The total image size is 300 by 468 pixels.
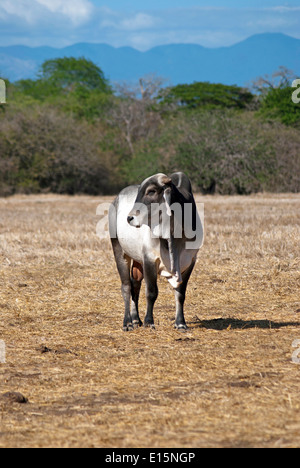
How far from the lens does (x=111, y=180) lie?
4916 centimetres

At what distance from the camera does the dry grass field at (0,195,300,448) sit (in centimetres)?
469

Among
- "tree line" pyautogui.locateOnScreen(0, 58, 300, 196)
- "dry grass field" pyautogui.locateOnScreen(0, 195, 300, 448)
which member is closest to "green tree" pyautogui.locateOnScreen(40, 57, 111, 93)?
"tree line" pyautogui.locateOnScreen(0, 58, 300, 196)

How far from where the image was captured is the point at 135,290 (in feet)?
28.8

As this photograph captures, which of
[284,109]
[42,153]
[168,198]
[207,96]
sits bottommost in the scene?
[168,198]

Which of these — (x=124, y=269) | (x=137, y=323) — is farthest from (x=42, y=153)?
(x=137, y=323)

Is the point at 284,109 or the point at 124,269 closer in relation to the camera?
the point at 124,269

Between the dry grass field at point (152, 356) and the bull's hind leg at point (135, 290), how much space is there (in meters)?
0.34

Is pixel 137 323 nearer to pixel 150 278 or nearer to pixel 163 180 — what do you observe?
pixel 150 278

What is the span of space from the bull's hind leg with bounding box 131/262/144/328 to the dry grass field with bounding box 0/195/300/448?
1.11ft

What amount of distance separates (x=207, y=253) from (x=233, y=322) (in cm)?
564

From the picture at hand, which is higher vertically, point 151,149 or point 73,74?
point 73,74

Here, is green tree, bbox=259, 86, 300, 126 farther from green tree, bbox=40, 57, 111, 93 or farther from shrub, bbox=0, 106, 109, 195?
green tree, bbox=40, 57, 111, 93

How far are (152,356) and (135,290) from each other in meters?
1.96
